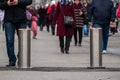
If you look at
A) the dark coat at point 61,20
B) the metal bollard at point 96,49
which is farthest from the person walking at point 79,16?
the metal bollard at point 96,49

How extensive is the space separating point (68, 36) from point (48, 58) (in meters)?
2.30

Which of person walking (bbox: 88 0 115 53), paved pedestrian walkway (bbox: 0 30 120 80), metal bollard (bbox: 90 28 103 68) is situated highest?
person walking (bbox: 88 0 115 53)

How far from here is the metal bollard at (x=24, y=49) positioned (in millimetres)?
13164

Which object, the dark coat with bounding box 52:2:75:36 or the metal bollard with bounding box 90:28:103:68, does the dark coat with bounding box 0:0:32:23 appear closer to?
the metal bollard with bounding box 90:28:103:68

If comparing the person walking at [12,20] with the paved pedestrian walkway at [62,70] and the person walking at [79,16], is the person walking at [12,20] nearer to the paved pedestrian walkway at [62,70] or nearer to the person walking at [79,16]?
the paved pedestrian walkway at [62,70]

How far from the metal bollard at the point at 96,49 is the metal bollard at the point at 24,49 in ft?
4.64

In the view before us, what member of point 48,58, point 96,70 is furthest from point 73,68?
point 48,58

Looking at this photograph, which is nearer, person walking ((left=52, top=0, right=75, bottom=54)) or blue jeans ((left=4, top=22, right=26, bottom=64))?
blue jeans ((left=4, top=22, right=26, bottom=64))

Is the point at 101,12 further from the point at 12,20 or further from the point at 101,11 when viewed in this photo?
the point at 12,20

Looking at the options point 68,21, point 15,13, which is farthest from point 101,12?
point 15,13

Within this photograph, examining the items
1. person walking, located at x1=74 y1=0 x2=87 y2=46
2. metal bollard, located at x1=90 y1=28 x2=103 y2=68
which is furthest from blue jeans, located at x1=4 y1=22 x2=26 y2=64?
person walking, located at x1=74 y1=0 x2=87 y2=46

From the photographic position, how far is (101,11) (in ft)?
59.7

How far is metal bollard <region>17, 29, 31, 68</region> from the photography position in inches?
518

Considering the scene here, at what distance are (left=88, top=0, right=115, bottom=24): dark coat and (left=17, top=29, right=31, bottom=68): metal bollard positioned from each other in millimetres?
5148
